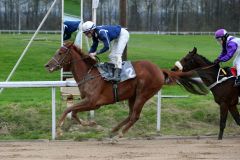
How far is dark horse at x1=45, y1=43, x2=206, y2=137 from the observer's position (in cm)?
962

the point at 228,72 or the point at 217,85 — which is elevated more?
the point at 228,72

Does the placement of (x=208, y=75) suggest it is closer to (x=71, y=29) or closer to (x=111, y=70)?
(x=111, y=70)

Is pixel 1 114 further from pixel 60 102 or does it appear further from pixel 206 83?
pixel 206 83

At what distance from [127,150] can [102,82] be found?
1.39 metres

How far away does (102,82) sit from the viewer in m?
9.70

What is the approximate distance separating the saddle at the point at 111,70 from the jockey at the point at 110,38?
2.8 inches

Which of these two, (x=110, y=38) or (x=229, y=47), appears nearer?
(x=110, y=38)

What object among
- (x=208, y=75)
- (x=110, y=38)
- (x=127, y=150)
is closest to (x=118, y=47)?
(x=110, y=38)

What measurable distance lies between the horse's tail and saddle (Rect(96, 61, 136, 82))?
81 cm

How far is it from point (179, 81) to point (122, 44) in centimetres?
146

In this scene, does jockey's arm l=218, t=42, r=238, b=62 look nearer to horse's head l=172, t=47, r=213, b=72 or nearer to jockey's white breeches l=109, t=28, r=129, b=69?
horse's head l=172, t=47, r=213, b=72

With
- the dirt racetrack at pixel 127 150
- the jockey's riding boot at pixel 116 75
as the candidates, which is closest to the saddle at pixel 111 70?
the jockey's riding boot at pixel 116 75

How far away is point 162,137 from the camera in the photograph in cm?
1049

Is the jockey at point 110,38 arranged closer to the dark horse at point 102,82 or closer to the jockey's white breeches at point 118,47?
the jockey's white breeches at point 118,47
